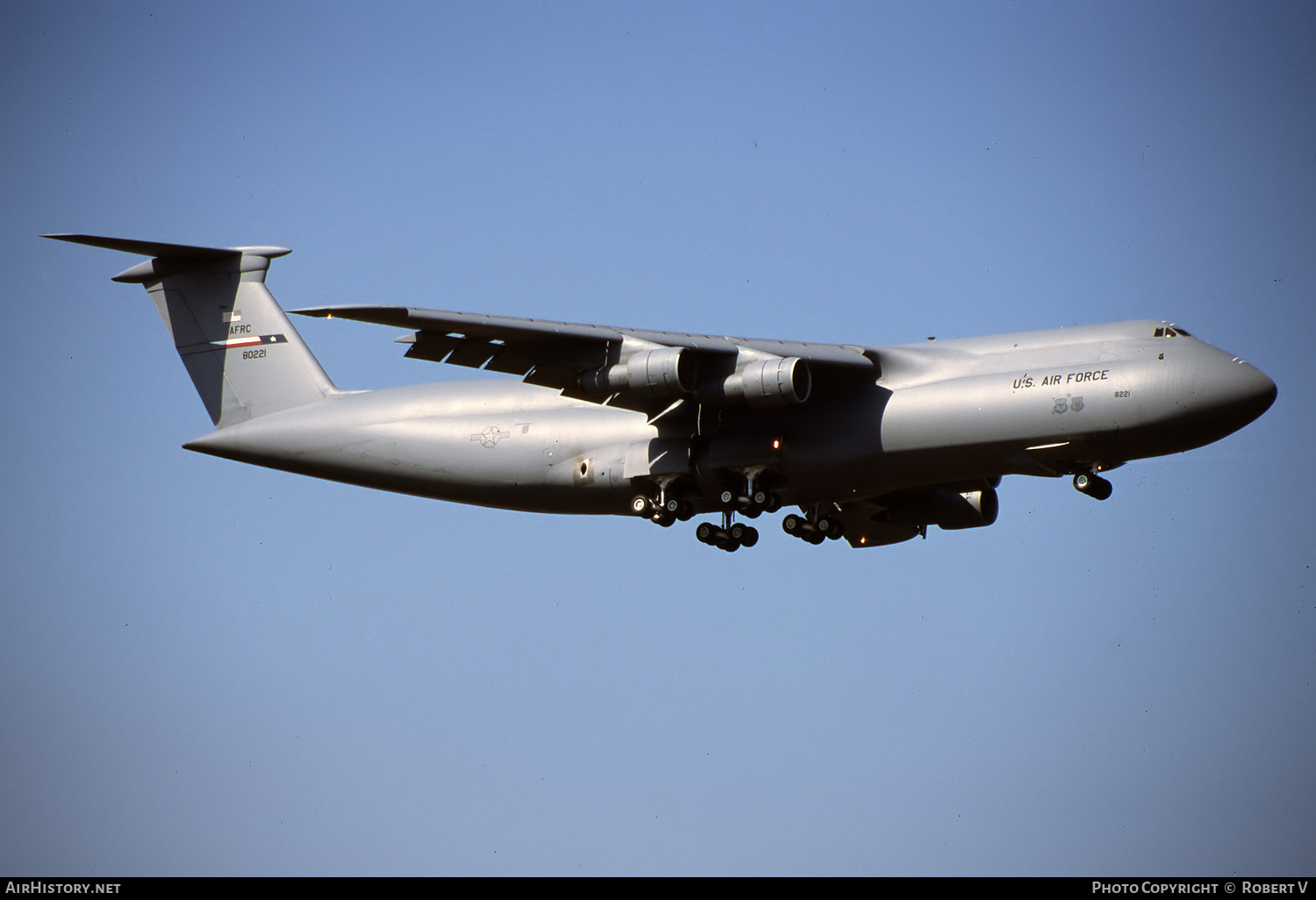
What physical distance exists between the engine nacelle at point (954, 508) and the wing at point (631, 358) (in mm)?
3240

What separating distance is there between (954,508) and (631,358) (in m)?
5.55

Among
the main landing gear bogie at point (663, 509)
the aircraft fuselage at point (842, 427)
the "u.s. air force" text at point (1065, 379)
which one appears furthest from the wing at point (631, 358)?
the "u.s. air force" text at point (1065, 379)

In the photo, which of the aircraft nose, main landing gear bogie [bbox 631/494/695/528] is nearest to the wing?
main landing gear bogie [bbox 631/494/695/528]

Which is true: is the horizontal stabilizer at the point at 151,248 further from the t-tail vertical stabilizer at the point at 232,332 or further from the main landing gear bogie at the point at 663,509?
the main landing gear bogie at the point at 663,509

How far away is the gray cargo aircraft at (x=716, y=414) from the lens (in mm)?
18750

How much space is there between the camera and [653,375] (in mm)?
19109

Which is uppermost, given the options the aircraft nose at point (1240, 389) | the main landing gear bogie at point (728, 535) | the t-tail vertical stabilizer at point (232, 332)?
the t-tail vertical stabilizer at point (232, 332)

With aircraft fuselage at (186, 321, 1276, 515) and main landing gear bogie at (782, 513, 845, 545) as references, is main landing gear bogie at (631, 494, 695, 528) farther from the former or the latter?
main landing gear bogie at (782, 513, 845, 545)

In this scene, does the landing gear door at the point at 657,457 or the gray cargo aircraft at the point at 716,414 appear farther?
the landing gear door at the point at 657,457

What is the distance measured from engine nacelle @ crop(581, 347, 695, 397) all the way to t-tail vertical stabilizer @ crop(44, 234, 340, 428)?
19.3 ft

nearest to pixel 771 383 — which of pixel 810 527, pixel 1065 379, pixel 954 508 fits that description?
pixel 1065 379

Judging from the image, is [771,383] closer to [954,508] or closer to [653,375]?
[653,375]

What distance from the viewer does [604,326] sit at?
20.0 m
